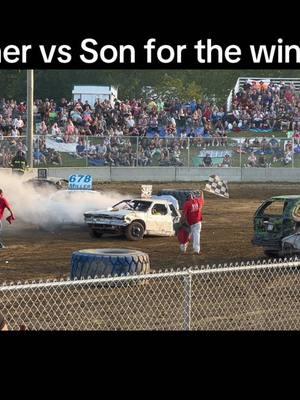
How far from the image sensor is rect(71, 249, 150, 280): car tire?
1358 cm

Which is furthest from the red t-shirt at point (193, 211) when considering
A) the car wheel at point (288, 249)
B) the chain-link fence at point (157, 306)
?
the chain-link fence at point (157, 306)

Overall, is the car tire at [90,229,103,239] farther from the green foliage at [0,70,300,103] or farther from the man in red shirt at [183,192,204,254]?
the green foliage at [0,70,300,103]

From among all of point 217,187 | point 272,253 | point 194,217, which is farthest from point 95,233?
point 217,187

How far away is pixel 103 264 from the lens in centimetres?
1359

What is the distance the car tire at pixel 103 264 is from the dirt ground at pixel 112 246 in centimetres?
170

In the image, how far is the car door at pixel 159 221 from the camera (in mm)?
21672

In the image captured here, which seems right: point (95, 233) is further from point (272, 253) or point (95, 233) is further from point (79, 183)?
point (272, 253)

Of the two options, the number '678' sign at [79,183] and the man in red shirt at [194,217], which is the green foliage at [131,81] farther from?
the man in red shirt at [194,217]

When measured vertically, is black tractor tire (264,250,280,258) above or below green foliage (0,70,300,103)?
below

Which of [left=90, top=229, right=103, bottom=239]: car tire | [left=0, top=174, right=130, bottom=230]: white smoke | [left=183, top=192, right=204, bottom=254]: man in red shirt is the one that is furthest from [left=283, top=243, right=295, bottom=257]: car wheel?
[left=0, top=174, right=130, bottom=230]: white smoke

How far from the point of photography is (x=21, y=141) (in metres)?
36.7
